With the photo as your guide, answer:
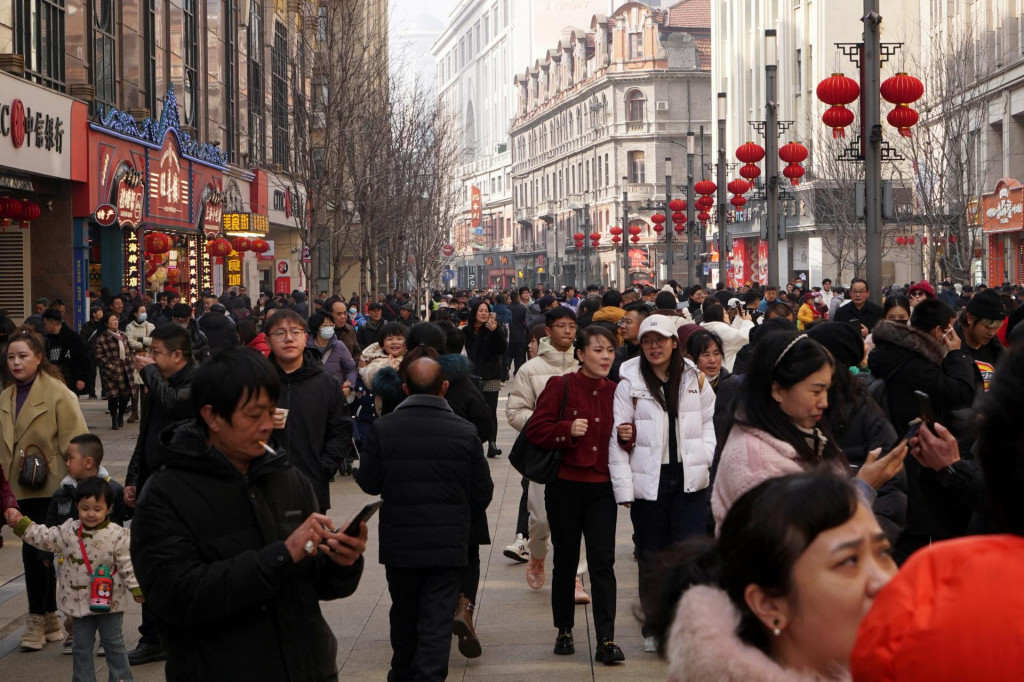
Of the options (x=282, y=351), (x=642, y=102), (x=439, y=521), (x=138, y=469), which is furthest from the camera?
(x=642, y=102)

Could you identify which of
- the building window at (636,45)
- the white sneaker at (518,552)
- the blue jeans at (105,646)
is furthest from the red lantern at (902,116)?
the building window at (636,45)

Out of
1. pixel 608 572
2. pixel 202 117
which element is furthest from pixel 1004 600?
pixel 202 117

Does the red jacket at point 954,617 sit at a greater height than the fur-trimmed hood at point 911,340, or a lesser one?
lesser

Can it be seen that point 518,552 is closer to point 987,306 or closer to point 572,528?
point 572,528

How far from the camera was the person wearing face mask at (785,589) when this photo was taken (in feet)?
7.03

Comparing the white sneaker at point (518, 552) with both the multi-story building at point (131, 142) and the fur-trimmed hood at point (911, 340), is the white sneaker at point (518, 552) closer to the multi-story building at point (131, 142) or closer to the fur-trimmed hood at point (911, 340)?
the fur-trimmed hood at point (911, 340)

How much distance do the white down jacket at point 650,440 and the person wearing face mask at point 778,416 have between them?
245 centimetres

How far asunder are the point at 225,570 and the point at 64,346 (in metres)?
14.7

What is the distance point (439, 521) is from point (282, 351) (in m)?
1.67

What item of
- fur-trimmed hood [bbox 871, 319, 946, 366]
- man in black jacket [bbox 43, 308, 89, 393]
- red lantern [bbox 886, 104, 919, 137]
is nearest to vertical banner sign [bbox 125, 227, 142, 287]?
man in black jacket [bbox 43, 308, 89, 393]

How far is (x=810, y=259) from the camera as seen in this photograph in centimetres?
5731

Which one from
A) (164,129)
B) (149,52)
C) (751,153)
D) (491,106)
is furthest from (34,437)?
(491,106)

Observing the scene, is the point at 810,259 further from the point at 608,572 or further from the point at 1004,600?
the point at 1004,600

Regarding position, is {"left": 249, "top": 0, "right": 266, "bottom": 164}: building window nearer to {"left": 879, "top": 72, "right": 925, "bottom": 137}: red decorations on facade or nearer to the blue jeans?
{"left": 879, "top": 72, "right": 925, "bottom": 137}: red decorations on facade
